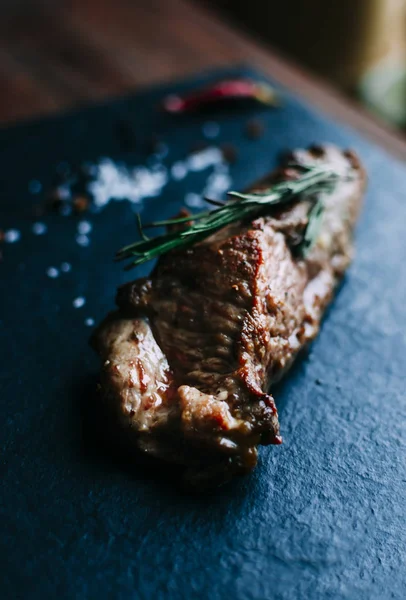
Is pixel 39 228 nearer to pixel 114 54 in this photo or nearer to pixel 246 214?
pixel 246 214

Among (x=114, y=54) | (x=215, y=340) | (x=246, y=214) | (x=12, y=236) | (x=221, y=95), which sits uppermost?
(x=246, y=214)

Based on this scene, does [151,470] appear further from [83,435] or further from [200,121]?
[200,121]

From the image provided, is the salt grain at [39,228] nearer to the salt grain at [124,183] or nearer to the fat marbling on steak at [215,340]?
the salt grain at [124,183]

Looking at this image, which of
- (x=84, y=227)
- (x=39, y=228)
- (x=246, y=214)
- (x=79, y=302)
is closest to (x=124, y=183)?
(x=84, y=227)

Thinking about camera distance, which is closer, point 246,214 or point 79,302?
point 246,214

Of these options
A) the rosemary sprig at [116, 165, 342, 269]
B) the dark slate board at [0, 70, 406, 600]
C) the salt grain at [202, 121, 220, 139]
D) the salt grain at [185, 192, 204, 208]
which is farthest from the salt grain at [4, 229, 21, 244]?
the salt grain at [202, 121, 220, 139]

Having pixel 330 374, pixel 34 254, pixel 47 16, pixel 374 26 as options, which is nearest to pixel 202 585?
pixel 330 374

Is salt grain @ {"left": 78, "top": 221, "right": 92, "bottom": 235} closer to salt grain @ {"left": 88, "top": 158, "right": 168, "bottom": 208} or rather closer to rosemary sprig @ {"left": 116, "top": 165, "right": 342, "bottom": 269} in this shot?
salt grain @ {"left": 88, "top": 158, "right": 168, "bottom": 208}

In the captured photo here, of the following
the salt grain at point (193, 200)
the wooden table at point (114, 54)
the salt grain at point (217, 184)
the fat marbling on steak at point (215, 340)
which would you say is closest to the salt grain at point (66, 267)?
the fat marbling on steak at point (215, 340)
